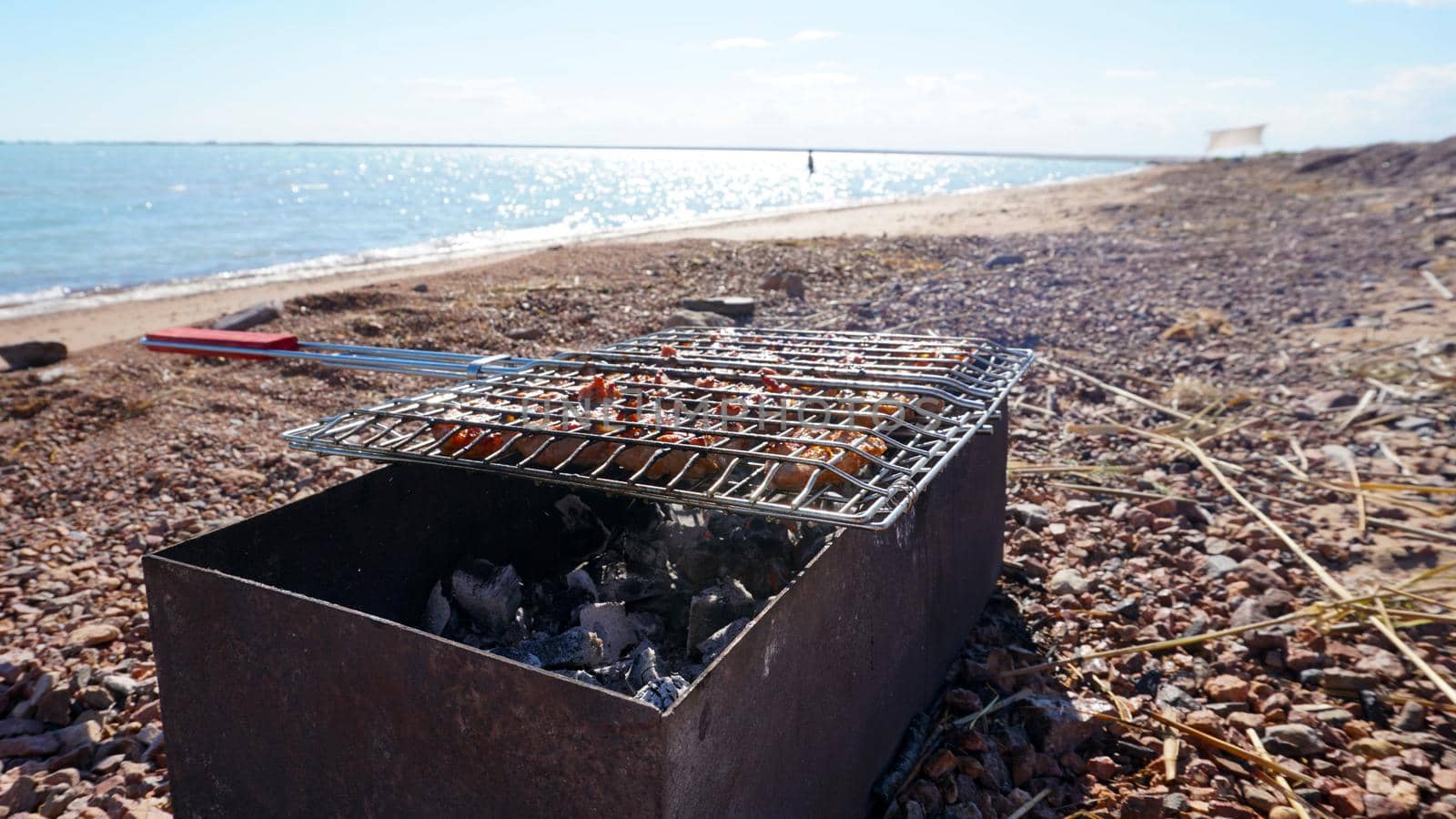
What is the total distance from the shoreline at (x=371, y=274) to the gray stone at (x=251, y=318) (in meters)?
1.45

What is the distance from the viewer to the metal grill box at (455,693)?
1.66 meters

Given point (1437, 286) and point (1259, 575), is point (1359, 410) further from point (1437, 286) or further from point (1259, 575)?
point (1437, 286)

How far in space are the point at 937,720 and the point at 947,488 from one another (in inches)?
29.8

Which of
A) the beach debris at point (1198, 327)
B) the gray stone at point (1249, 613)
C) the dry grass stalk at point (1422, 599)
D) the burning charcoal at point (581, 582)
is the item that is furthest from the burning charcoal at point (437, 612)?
the beach debris at point (1198, 327)

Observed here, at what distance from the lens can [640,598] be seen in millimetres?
2891

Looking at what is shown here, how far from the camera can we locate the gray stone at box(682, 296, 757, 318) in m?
8.84

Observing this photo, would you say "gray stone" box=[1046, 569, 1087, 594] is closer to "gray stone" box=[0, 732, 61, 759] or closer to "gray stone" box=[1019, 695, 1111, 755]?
"gray stone" box=[1019, 695, 1111, 755]

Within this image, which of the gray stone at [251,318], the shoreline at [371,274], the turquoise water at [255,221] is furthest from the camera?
the turquoise water at [255,221]

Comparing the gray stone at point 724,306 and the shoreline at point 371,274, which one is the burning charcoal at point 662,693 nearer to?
the gray stone at point 724,306

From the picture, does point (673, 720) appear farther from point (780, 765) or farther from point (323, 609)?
point (323, 609)

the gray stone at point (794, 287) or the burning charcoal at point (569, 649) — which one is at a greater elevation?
the gray stone at point (794, 287)

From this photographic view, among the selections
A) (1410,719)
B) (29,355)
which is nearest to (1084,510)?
(1410,719)

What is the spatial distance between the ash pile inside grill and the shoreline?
358 inches

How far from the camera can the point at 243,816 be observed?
2150 mm
